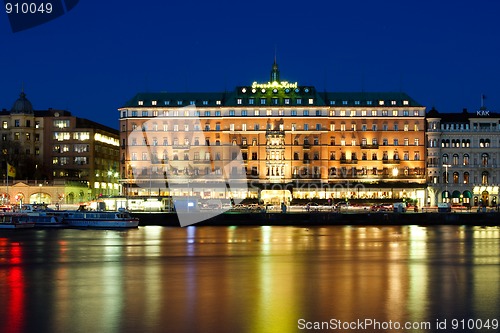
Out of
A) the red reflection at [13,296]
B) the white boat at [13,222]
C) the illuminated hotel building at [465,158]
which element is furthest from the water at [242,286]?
the illuminated hotel building at [465,158]

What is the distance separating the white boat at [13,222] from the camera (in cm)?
10469

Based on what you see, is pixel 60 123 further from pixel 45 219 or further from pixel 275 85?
pixel 45 219

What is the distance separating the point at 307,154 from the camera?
168625mm

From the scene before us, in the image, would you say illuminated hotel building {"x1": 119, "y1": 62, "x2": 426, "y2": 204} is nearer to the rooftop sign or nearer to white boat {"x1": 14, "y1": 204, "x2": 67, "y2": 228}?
the rooftop sign

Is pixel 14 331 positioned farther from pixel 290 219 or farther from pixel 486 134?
pixel 486 134

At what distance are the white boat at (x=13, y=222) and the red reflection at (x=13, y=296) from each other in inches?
1768

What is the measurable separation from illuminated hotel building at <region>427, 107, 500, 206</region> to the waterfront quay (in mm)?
48750

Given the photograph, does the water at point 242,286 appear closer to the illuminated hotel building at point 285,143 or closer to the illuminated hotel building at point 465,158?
the illuminated hotel building at point 285,143

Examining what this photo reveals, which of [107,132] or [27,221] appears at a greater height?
[107,132]

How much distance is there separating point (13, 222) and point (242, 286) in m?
70.4

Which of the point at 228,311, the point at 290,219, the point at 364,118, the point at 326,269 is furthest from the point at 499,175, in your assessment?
the point at 228,311

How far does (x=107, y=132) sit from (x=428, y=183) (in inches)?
3165

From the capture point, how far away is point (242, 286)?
42750 millimetres

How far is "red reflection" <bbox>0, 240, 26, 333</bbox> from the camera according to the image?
32.4 metres
